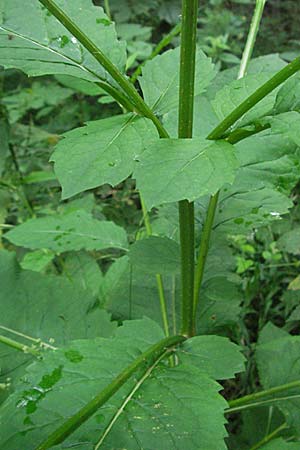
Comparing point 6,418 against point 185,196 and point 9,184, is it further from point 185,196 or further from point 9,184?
point 9,184

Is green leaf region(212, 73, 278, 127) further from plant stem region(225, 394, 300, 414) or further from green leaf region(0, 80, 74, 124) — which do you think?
green leaf region(0, 80, 74, 124)

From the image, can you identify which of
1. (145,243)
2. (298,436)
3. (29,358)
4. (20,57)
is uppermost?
(20,57)

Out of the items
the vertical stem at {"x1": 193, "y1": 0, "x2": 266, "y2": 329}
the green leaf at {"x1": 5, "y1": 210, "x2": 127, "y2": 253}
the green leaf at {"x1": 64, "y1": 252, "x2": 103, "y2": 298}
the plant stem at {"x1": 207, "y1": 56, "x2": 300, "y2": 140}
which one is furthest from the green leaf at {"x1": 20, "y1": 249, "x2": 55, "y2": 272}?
the plant stem at {"x1": 207, "y1": 56, "x2": 300, "y2": 140}

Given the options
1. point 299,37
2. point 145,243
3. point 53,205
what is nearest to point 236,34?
point 299,37

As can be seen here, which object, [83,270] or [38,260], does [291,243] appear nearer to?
[83,270]

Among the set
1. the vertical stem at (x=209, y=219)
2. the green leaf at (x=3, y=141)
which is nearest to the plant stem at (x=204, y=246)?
the vertical stem at (x=209, y=219)
